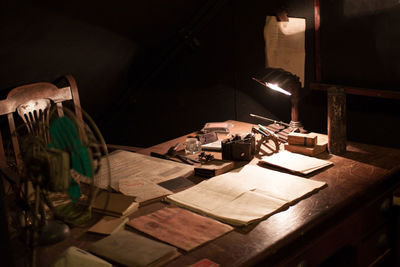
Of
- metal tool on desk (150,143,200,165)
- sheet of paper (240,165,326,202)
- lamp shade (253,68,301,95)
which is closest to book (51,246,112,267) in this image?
sheet of paper (240,165,326,202)

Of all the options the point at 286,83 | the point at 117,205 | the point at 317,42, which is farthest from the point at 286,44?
the point at 117,205

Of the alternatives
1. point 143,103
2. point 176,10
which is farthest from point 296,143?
point 143,103

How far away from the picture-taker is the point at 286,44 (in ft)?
9.66

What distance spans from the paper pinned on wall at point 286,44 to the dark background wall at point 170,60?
52mm

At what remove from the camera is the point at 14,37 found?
2592mm

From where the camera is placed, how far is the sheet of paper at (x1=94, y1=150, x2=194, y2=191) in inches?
75.9

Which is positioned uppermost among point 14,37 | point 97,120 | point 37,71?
point 14,37

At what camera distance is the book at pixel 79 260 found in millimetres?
1263

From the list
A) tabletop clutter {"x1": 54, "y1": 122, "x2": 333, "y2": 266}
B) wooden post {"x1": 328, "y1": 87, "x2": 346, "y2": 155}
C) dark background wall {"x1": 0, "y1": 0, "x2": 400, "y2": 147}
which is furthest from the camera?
dark background wall {"x1": 0, "y1": 0, "x2": 400, "y2": 147}

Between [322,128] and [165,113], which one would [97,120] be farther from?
[322,128]

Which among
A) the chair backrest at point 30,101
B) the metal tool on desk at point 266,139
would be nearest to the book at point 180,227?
the metal tool on desk at point 266,139

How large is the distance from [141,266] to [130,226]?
0.94 ft

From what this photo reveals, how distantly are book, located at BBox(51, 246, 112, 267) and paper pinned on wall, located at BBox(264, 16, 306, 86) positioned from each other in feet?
6.51

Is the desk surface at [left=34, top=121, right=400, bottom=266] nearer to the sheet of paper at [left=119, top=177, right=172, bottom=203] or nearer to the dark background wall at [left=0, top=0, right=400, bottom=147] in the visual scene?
the sheet of paper at [left=119, top=177, right=172, bottom=203]
